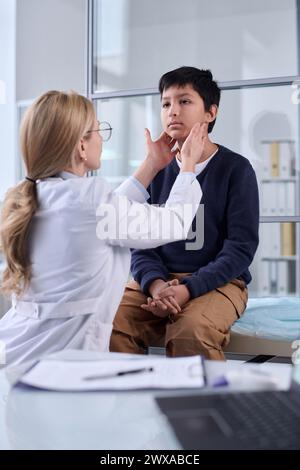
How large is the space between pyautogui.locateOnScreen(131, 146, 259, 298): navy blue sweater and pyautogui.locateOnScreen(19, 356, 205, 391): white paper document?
0.74m

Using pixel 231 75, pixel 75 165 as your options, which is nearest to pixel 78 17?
pixel 231 75

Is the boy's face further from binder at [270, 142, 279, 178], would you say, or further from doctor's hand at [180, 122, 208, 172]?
binder at [270, 142, 279, 178]

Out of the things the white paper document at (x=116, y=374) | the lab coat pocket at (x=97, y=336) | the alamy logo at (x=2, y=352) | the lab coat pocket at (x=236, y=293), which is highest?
the lab coat pocket at (x=236, y=293)

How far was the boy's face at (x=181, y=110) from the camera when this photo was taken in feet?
5.58

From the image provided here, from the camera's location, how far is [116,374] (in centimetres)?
75

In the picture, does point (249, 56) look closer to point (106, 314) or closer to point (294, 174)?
point (294, 174)

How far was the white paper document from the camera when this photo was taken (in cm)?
72

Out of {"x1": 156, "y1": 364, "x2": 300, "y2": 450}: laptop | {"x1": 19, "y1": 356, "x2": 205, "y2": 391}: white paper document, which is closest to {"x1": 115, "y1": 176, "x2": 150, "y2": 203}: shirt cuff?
{"x1": 19, "y1": 356, "x2": 205, "y2": 391}: white paper document

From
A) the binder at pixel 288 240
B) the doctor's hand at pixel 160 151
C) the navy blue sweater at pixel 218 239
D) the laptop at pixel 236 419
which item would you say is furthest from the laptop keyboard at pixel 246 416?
the binder at pixel 288 240

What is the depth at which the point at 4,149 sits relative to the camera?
4152 millimetres

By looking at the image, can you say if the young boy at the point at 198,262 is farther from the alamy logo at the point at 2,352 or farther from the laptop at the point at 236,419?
the laptop at the point at 236,419

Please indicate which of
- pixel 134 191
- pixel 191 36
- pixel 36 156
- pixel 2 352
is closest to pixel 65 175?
pixel 36 156

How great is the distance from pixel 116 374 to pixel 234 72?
4131mm

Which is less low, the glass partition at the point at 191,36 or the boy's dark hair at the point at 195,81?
the glass partition at the point at 191,36
